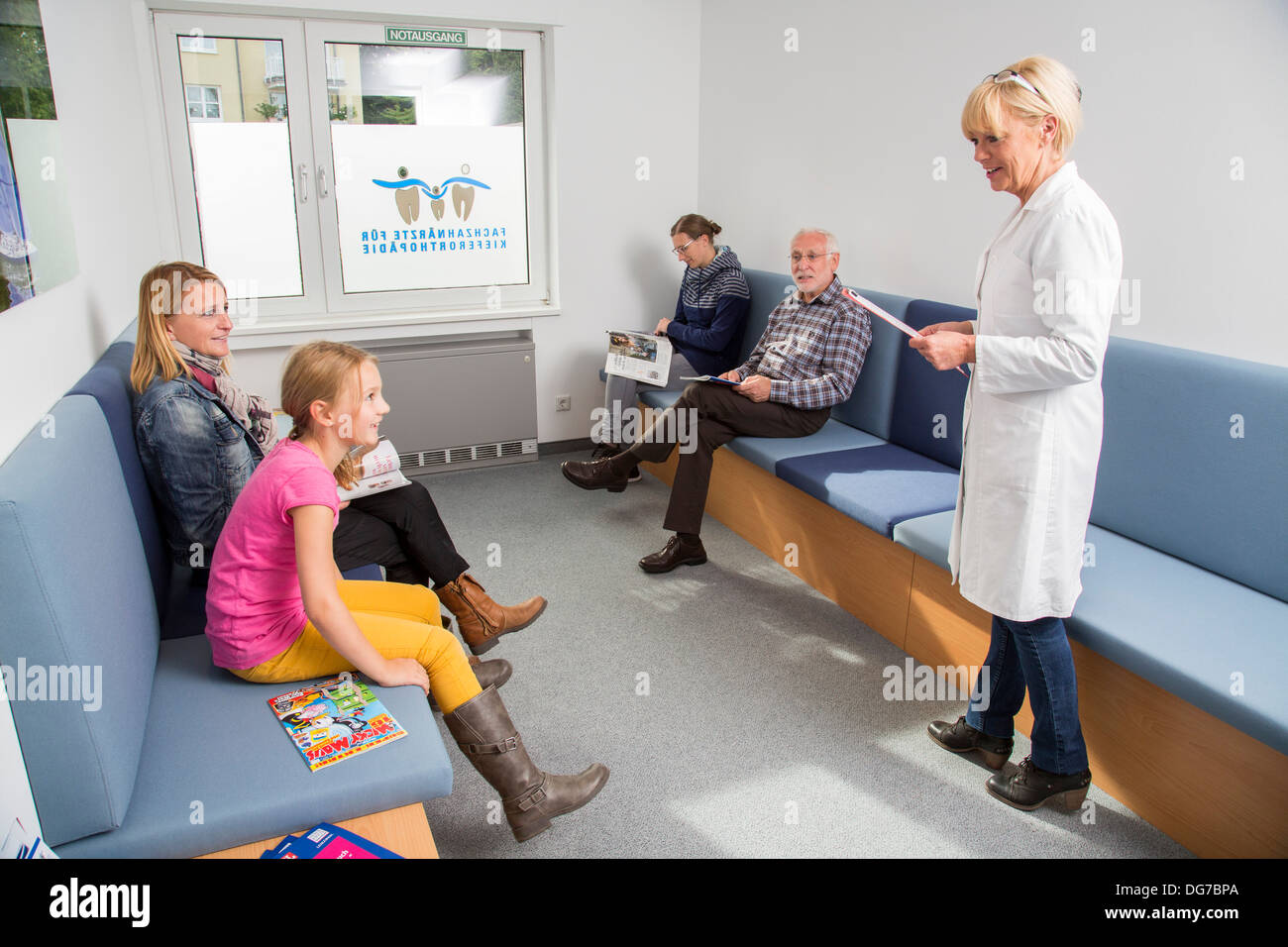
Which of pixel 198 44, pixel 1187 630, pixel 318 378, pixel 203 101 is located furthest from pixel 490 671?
pixel 198 44

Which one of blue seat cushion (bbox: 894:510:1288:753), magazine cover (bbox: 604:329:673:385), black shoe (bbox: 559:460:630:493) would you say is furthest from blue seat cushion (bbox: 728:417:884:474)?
blue seat cushion (bbox: 894:510:1288:753)

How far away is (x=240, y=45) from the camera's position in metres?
4.24

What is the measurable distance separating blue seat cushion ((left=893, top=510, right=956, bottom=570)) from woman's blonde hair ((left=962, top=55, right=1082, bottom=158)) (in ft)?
3.80

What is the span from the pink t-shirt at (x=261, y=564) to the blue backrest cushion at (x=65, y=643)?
0.18m

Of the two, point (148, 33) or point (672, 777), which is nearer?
point (672, 777)

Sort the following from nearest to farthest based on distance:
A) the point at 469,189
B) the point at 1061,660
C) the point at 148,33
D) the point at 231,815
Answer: the point at 231,815
the point at 1061,660
the point at 148,33
the point at 469,189

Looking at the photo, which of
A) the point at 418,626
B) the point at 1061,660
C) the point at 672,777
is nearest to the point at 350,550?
the point at 418,626

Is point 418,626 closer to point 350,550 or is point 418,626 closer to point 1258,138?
point 350,550

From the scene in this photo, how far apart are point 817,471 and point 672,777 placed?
53.2 inches

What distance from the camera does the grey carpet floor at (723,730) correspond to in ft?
7.22

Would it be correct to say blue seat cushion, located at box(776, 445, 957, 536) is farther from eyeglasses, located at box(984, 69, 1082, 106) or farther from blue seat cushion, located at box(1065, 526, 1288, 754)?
eyeglasses, located at box(984, 69, 1082, 106)

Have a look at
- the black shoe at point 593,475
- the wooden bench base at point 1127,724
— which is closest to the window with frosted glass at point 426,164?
the black shoe at point 593,475

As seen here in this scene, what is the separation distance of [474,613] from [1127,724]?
1.86 metres

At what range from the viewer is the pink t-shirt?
72.3 inches
